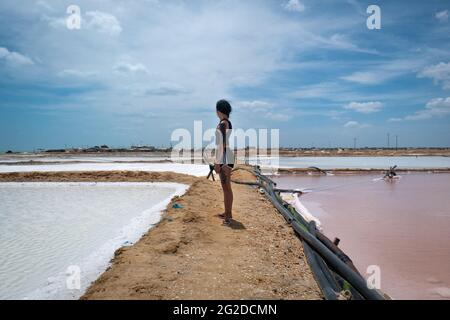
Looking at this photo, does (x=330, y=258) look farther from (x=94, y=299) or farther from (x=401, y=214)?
Result: (x=401, y=214)

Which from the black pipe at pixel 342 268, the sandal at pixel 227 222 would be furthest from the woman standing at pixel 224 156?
the black pipe at pixel 342 268

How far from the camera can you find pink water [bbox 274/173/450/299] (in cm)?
384

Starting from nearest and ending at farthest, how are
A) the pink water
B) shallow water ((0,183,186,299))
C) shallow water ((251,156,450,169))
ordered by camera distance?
shallow water ((0,183,186,299)) → the pink water → shallow water ((251,156,450,169))

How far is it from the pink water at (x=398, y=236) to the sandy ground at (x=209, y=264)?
1218 millimetres

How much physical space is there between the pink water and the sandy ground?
122cm

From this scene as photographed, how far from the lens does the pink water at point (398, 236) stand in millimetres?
3838

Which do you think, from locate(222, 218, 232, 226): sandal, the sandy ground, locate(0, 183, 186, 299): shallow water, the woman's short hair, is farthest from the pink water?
locate(0, 183, 186, 299): shallow water

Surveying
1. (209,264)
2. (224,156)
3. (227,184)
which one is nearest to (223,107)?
(224,156)

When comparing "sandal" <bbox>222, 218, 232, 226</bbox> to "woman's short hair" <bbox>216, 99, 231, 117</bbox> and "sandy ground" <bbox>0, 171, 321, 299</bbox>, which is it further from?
"woman's short hair" <bbox>216, 99, 231, 117</bbox>

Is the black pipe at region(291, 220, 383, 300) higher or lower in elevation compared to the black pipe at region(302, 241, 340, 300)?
higher

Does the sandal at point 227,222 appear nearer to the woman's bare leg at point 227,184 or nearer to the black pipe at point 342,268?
the woman's bare leg at point 227,184

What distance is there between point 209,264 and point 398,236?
4102 millimetres
